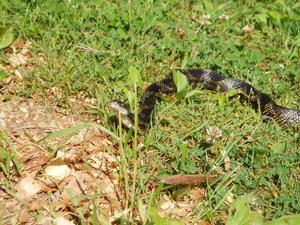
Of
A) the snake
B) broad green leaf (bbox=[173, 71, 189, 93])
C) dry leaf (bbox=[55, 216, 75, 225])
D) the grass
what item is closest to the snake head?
the snake

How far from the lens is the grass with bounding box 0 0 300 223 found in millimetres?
3232

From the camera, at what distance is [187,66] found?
480cm

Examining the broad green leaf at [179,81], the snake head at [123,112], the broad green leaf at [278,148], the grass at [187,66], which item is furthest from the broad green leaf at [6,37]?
the broad green leaf at [278,148]

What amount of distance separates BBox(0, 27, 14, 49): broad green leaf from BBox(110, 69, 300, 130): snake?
5.34 feet

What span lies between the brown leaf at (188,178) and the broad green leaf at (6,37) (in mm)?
2616

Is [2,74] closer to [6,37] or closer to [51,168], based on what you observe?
[6,37]

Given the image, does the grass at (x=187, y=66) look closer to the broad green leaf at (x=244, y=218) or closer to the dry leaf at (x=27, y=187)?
the broad green leaf at (x=244, y=218)

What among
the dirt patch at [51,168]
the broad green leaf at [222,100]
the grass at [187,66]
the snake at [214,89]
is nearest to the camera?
the dirt patch at [51,168]

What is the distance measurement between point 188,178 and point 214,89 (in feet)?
6.35

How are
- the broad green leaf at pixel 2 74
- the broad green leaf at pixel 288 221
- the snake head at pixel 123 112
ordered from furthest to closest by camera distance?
the broad green leaf at pixel 2 74
the snake head at pixel 123 112
the broad green leaf at pixel 288 221

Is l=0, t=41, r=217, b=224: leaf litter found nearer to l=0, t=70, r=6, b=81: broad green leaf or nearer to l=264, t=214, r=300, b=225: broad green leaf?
l=0, t=70, r=6, b=81: broad green leaf

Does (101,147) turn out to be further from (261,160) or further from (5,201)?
(261,160)

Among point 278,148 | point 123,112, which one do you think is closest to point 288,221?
point 278,148

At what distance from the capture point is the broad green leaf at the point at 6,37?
4.17 metres
